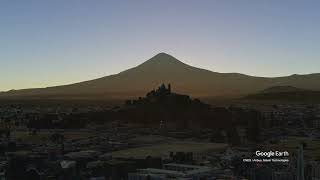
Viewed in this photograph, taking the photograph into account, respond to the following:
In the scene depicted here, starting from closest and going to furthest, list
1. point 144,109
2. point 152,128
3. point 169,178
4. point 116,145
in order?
1. point 169,178
2. point 116,145
3. point 152,128
4. point 144,109

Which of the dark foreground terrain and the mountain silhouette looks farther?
the mountain silhouette

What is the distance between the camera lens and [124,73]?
153000mm

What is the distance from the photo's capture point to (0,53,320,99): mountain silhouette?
12531cm

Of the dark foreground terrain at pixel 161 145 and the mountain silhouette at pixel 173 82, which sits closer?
the dark foreground terrain at pixel 161 145

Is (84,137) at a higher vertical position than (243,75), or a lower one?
lower

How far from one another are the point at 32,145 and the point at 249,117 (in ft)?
58.7

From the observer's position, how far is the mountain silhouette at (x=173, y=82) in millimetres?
125312

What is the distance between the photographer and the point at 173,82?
128 metres

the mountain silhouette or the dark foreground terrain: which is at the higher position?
the mountain silhouette

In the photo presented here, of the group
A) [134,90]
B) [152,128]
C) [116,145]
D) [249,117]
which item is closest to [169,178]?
[116,145]

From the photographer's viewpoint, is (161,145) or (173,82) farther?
(173,82)

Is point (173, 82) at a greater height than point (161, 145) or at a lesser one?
greater

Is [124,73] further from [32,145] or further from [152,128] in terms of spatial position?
[32,145]

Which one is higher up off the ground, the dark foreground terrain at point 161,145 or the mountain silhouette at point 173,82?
the mountain silhouette at point 173,82
